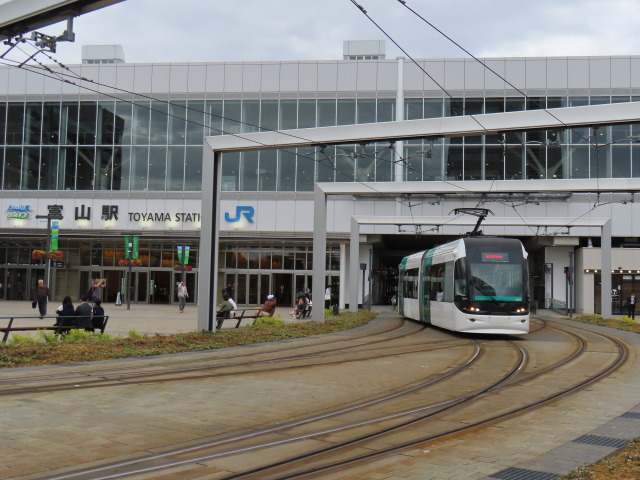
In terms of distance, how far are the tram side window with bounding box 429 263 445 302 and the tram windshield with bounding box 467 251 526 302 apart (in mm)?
2352

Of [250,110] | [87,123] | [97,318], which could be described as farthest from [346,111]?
[97,318]

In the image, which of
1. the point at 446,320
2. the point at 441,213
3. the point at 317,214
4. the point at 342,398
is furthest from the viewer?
the point at 441,213

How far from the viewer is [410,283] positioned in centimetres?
3117

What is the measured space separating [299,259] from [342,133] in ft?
90.4

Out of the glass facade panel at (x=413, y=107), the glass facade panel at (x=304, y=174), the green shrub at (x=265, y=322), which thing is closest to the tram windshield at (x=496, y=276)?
the green shrub at (x=265, y=322)

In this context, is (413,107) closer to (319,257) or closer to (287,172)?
(287,172)

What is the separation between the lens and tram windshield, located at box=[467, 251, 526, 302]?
20.9 meters

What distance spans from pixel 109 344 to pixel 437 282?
12.7m

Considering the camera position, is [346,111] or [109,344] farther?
[346,111]

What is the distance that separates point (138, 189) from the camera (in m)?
45.8

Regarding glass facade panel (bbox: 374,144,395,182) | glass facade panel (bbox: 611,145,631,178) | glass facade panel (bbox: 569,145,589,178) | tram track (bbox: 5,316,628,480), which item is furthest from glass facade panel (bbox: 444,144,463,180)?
tram track (bbox: 5,316,628,480)

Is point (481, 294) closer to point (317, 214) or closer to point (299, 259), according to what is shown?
point (317, 214)

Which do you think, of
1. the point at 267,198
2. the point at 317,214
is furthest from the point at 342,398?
the point at 267,198

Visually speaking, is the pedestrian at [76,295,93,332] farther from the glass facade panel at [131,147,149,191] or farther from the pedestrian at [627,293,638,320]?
the pedestrian at [627,293,638,320]
